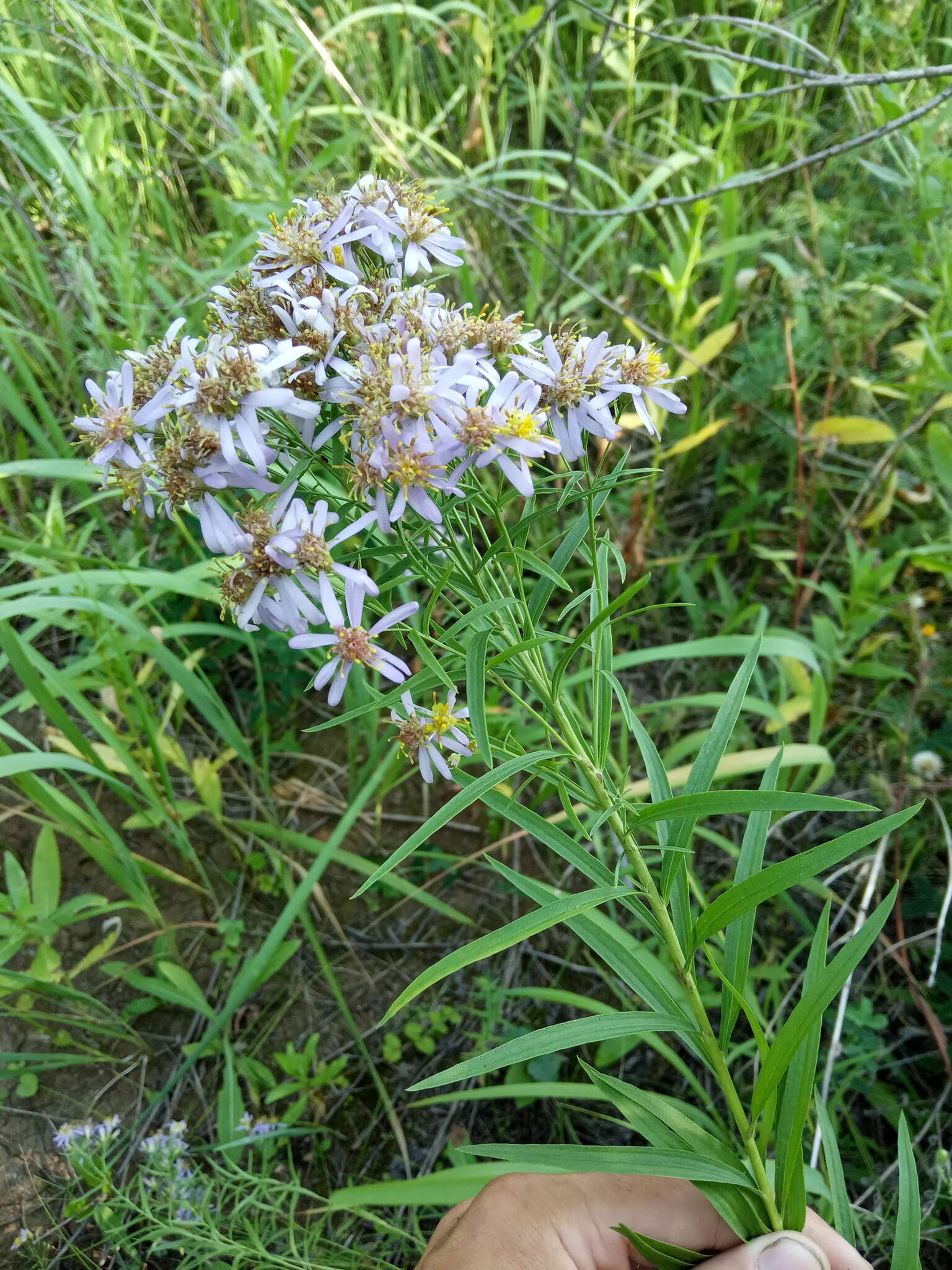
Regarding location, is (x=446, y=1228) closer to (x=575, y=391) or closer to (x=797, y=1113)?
(x=797, y=1113)

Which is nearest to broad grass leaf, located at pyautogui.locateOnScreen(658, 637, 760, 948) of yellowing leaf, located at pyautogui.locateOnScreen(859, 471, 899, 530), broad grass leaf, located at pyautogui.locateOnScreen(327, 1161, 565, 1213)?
broad grass leaf, located at pyautogui.locateOnScreen(327, 1161, 565, 1213)

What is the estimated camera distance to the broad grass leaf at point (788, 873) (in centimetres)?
98

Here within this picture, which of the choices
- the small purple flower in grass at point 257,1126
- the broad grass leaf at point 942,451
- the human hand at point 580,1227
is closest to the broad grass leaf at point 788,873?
the human hand at point 580,1227

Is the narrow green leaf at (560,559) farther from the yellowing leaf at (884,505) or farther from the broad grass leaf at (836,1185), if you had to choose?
the yellowing leaf at (884,505)

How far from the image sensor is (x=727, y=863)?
2262 mm

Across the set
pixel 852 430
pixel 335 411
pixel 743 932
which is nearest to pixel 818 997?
pixel 743 932

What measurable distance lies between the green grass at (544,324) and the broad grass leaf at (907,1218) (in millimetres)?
315

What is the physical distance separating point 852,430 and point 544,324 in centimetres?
103

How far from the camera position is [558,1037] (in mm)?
1038

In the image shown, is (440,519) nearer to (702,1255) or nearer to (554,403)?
(554,403)

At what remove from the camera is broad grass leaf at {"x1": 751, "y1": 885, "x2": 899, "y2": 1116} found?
3.52 feet

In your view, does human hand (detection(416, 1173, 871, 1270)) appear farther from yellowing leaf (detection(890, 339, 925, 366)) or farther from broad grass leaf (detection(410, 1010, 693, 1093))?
yellowing leaf (detection(890, 339, 925, 366))

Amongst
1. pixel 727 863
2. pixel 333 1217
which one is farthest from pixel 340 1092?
pixel 727 863

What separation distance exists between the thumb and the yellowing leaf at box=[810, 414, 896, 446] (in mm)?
1914
